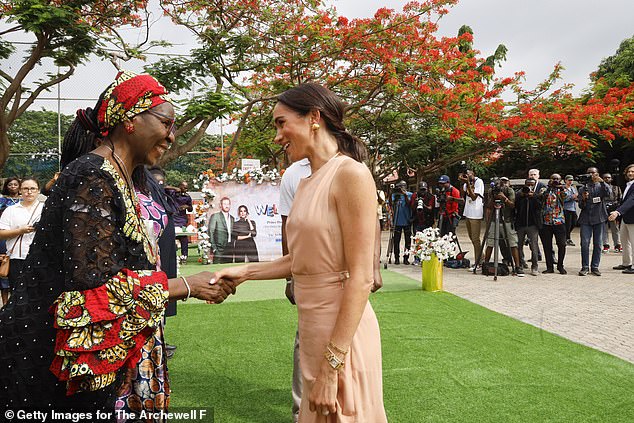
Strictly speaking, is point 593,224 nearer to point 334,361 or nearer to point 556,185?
point 556,185

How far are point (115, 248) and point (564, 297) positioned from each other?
24.2 ft

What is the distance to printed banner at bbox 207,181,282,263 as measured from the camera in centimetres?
1224

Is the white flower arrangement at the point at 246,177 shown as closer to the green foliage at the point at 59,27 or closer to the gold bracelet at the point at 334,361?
the green foliage at the point at 59,27

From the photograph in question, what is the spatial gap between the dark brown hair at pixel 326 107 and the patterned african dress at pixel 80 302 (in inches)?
27.3

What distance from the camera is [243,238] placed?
1229 cm

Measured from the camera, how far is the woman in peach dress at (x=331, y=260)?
1672 millimetres

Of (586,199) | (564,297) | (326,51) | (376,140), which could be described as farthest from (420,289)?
(376,140)

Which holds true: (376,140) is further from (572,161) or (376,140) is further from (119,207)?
(119,207)

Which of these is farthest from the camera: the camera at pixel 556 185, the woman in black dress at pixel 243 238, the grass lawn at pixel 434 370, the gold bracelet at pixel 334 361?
the woman in black dress at pixel 243 238

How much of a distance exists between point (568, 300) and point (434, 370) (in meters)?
3.97

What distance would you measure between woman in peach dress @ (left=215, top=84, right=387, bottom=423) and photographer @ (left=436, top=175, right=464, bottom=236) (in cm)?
919

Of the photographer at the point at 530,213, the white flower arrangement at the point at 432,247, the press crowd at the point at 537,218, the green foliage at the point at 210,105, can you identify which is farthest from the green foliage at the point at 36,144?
the photographer at the point at 530,213

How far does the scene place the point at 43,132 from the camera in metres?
16.4

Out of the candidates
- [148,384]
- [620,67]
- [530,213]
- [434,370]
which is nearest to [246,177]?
[530,213]
